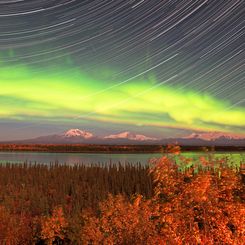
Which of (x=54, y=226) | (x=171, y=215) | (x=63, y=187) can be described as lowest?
(x=54, y=226)

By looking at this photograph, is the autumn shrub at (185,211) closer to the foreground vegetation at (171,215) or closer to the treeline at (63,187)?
the foreground vegetation at (171,215)

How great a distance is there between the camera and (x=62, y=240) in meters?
19.6

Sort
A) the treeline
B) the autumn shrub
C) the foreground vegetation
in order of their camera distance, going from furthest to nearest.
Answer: the treeline < the foreground vegetation < the autumn shrub

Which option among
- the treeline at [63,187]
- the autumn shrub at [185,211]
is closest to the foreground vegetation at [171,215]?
the autumn shrub at [185,211]

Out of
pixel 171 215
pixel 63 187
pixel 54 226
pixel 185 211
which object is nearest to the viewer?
pixel 171 215

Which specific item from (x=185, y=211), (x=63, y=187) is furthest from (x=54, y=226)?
(x=63, y=187)

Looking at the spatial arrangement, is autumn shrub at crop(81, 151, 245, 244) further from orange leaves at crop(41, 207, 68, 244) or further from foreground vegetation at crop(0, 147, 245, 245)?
orange leaves at crop(41, 207, 68, 244)

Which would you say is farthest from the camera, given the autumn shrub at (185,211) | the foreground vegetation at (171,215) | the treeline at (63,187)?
the treeline at (63,187)

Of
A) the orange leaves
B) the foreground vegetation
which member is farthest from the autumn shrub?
the orange leaves

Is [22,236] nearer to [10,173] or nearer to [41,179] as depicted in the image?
[41,179]

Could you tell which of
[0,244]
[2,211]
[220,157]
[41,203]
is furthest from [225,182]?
[41,203]

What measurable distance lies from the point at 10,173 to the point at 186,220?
35.4m

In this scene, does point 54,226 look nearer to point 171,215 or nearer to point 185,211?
point 185,211

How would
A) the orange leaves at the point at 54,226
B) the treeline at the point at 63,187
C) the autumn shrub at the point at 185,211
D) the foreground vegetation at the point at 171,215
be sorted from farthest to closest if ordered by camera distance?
the treeline at the point at 63,187 → the orange leaves at the point at 54,226 → the foreground vegetation at the point at 171,215 → the autumn shrub at the point at 185,211
